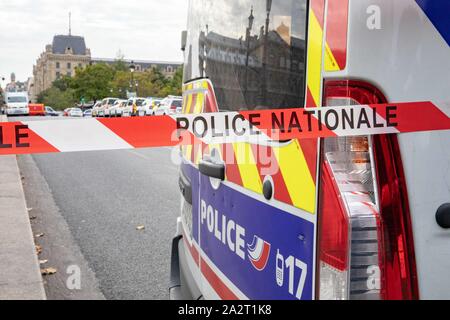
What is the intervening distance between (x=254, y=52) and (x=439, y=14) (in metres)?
0.68

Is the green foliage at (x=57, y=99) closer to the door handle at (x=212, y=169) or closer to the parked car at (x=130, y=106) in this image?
the parked car at (x=130, y=106)

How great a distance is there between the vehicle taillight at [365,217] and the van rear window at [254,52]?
0.23 m

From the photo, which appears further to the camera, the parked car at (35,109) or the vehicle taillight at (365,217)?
the parked car at (35,109)

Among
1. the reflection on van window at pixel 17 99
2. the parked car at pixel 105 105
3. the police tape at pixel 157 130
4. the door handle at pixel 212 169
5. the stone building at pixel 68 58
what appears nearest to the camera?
the police tape at pixel 157 130

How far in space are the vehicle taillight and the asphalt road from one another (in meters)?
2.91

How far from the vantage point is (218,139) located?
2.05 metres

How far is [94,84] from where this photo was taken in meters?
36.7

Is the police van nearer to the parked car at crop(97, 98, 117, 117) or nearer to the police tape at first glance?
the police tape

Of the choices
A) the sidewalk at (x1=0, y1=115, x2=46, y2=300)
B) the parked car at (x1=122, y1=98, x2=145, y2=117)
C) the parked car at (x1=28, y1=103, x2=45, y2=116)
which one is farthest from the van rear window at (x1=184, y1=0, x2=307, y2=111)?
the parked car at (x1=28, y1=103, x2=45, y2=116)

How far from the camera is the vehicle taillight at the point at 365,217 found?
1357mm

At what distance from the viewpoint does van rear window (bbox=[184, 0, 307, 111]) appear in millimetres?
1576

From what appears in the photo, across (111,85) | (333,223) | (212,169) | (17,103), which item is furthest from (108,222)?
(17,103)

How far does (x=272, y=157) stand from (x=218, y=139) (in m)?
0.45

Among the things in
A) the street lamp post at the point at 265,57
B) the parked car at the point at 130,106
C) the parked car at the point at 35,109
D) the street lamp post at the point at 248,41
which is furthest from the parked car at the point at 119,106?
the street lamp post at the point at 265,57
